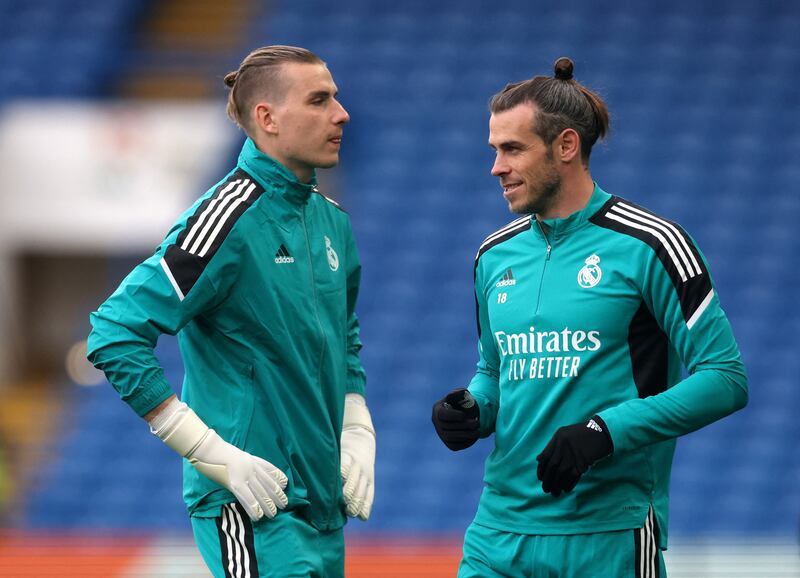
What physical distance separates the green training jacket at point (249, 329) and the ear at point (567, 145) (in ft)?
2.04

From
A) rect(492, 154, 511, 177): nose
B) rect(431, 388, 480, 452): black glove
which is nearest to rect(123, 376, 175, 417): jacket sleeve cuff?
rect(431, 388, 480, 452): black glove

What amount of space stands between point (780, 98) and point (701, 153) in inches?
31.2

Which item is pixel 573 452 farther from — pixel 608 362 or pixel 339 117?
pixel 339 117

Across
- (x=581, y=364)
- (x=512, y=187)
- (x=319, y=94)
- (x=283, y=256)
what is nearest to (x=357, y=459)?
(x=283, y=256)

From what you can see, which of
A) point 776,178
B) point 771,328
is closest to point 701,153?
point 776,178

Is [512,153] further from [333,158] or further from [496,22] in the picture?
[496,22]

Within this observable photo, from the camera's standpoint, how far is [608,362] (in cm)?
299

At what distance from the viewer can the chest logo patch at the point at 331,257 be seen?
3.28 m

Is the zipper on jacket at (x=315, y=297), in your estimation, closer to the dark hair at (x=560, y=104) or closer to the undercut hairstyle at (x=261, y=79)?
the undercut hairstyle at (x=261, y=79)

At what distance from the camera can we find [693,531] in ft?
25.4

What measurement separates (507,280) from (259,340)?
0.62 metres

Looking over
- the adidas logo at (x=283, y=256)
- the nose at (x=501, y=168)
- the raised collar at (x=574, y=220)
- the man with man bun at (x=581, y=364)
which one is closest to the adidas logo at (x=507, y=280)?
the man with man bun at (x=581, y=364)

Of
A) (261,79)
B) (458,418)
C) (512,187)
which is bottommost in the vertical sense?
(458,418)

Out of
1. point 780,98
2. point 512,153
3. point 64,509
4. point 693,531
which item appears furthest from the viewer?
point 780,98
